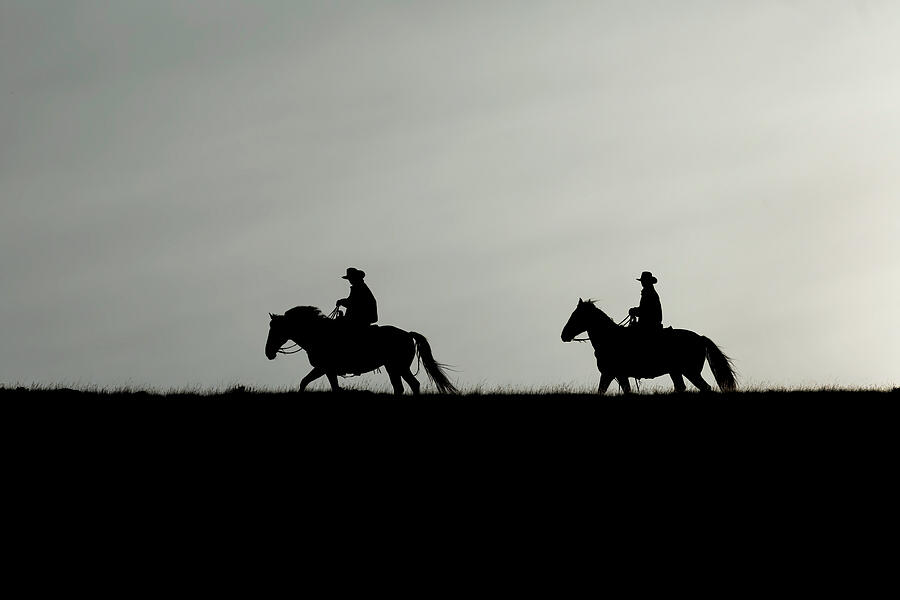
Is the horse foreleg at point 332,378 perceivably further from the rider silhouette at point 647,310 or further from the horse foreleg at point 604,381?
the rider silhouette at point 647,310

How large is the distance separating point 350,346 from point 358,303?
0.94 m

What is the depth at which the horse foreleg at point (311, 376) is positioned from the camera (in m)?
21.9

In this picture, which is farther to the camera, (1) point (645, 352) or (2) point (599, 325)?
Answer: (2) point (599, 325)

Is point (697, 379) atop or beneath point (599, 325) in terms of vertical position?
beneath

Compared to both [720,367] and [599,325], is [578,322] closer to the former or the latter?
[599,325]

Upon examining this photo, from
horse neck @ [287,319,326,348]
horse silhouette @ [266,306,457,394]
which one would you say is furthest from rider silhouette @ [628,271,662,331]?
horse neck @ [287,319,326,348]

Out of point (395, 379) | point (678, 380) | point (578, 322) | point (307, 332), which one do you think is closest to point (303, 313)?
point (307, 332)

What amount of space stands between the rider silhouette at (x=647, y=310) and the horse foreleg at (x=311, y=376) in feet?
21.0

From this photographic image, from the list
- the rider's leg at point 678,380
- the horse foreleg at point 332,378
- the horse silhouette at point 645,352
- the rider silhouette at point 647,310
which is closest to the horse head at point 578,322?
the horse silhouette at point 645,352

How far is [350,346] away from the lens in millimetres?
23109

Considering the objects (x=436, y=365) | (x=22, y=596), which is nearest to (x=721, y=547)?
(x=22, y=596)

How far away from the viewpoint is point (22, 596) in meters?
11.9

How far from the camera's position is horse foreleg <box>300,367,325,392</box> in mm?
21927

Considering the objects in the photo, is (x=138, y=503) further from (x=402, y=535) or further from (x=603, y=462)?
(x=603, y=462)
